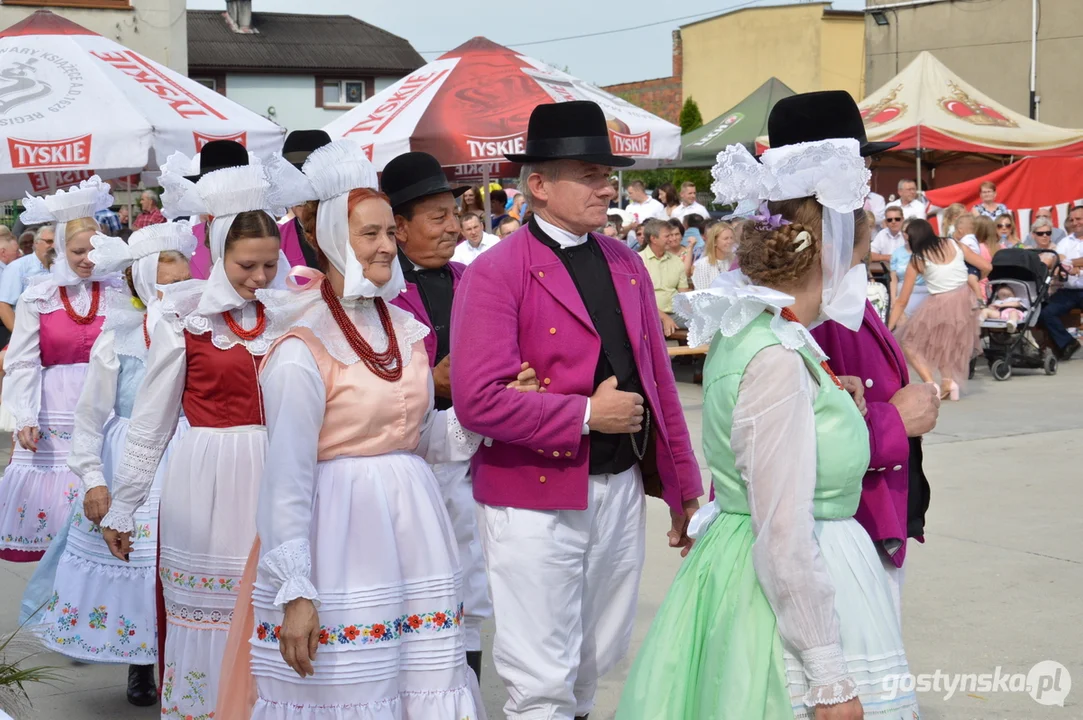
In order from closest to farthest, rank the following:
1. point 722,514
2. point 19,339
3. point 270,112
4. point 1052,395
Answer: point 722,514 < point 19,339 < point 1052,395 < point 270,112

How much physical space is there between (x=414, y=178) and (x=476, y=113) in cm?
591

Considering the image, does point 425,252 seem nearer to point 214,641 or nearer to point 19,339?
point 214,641

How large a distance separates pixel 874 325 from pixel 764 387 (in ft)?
2.43

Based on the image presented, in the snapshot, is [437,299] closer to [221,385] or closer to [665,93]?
[221,385]

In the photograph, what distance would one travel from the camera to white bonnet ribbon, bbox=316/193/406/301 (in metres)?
3.28

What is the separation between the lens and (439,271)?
4781 mm

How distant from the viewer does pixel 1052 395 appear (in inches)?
484

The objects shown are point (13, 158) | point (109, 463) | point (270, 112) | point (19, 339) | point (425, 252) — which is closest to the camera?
point (425, 252)

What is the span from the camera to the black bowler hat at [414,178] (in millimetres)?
4500

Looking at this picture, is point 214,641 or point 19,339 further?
point 19,339

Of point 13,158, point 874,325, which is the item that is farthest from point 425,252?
point 13,158

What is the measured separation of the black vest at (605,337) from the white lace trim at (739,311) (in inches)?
35.9

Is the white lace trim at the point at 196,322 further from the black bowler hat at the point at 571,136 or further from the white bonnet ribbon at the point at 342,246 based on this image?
the black bowler hat at the point at 571,136

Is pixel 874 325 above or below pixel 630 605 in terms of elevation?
above
